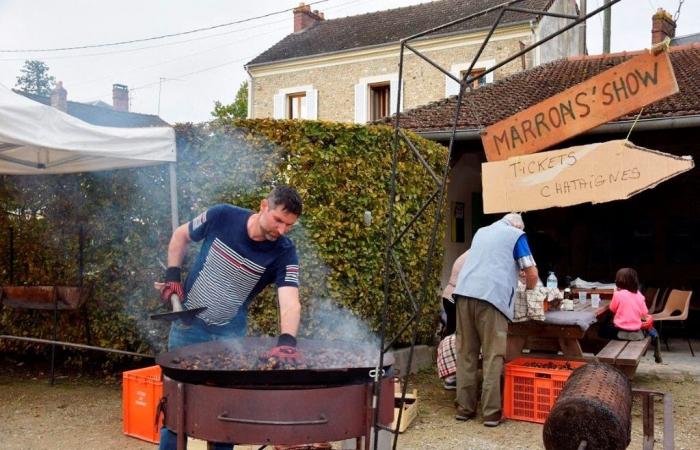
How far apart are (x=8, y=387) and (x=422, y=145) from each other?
4821 mm

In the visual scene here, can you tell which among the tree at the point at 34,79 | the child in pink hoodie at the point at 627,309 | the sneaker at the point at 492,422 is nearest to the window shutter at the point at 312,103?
the child in pink hoodie at the point at 627,309

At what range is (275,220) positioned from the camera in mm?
3162

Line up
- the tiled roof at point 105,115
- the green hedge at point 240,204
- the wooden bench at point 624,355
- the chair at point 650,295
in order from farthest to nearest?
the tiled roof at point 105,115
the chair at point 650,295
the green hedge at point 240,204
the wooden bench at point 624,355

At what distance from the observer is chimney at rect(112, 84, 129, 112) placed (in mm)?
31359

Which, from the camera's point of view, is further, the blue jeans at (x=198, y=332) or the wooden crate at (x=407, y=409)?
the wooden crate at (x=407, y=409)

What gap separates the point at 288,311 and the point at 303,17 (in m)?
22.0

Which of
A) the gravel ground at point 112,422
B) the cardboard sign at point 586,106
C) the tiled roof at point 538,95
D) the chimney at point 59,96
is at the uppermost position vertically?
the chimney at point 59,96

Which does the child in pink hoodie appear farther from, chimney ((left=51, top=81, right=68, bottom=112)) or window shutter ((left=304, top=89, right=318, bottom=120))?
chimney ((left=51, top=81, right=68, bottom=112))

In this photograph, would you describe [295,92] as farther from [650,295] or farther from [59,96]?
[650,295]

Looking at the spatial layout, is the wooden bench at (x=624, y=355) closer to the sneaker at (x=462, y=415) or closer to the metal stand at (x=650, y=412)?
the sneaker at (x=462, y=415)

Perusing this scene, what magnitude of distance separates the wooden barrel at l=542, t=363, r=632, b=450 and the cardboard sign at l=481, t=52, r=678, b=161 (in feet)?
4.46

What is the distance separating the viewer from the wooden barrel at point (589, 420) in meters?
3.12

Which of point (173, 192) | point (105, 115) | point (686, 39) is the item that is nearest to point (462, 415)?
point (173, 192)

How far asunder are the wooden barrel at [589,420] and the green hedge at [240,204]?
9.99 ft
